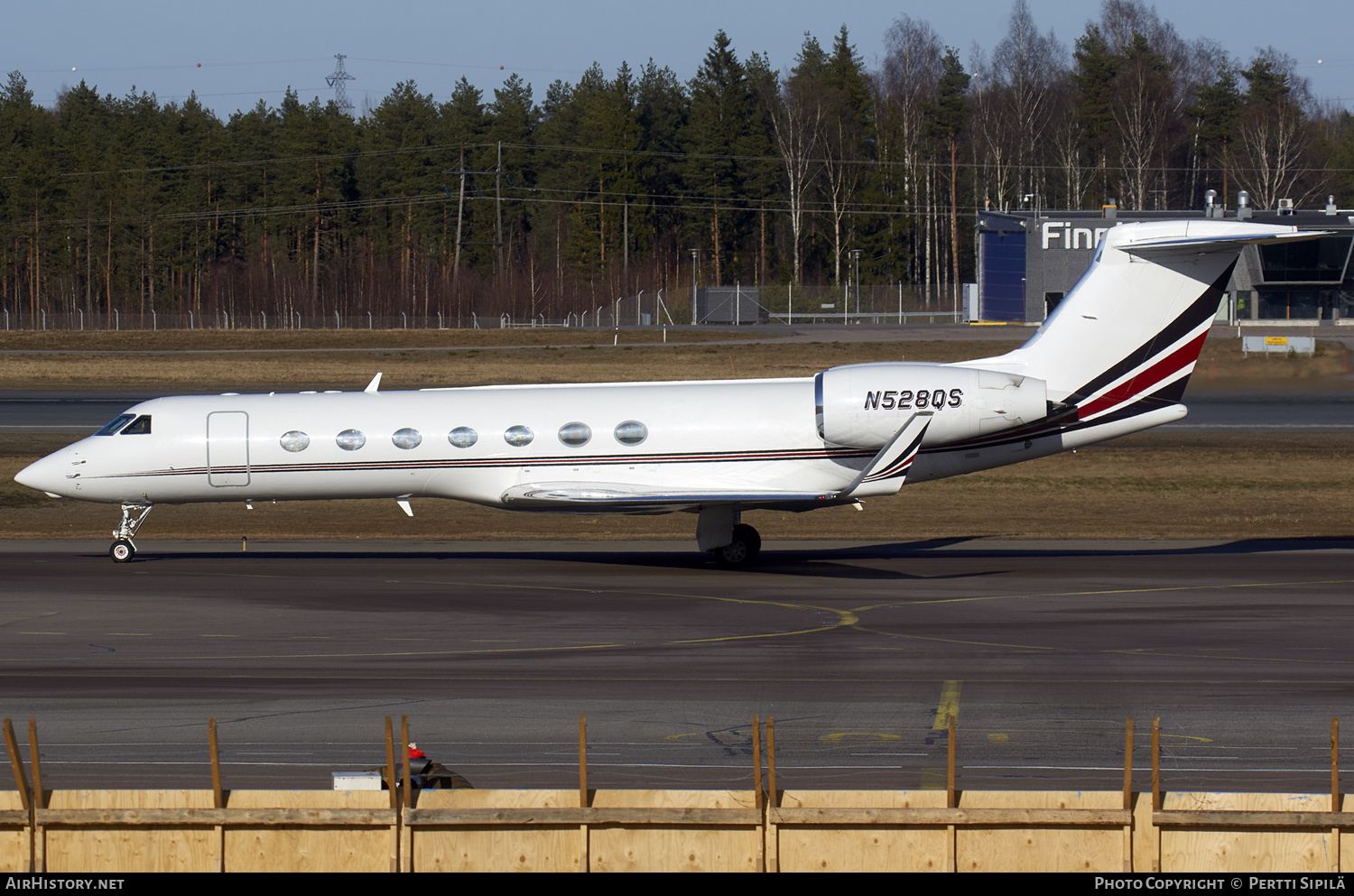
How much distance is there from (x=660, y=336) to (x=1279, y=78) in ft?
215

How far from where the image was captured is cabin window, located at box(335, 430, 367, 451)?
21891mm

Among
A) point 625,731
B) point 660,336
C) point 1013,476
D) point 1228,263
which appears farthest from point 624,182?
point 625,731

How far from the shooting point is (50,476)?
2256 cm

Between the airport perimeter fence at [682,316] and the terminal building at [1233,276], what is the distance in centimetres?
606

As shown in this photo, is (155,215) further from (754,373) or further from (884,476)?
(884,476)

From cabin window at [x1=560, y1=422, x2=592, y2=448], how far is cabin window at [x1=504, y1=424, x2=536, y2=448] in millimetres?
491

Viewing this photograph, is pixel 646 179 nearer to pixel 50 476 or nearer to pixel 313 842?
pixel 50 476

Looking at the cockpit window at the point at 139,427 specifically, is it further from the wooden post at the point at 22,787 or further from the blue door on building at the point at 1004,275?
the blue door on building at the point at 1004,275

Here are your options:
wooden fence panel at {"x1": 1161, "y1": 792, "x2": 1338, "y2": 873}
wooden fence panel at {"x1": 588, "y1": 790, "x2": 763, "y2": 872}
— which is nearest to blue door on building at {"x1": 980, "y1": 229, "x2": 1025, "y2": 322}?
wooden fence panel at {"x1": 1161, "y1": 792, "x2": 1338, "y2": 873}

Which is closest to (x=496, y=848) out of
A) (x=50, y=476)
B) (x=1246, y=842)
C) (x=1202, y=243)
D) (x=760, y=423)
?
(x=1246, y=842)

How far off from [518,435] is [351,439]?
9.52 feet

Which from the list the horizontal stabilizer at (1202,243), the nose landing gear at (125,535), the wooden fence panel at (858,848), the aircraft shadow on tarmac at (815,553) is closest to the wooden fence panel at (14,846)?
the wooden fence panel at (858,848)

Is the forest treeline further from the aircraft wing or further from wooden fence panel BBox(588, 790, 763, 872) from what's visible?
wooden fence panel BBox(588, 790, 763, 872)

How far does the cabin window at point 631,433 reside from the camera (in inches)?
847
